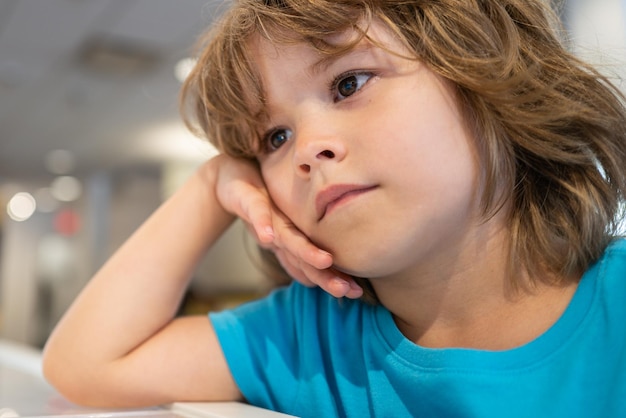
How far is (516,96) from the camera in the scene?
56 centimetres

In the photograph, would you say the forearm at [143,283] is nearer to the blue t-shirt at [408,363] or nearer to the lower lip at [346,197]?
the blue t-shirt at [408,363]

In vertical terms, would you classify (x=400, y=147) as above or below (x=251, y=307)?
above

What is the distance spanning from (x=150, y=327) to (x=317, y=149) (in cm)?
32

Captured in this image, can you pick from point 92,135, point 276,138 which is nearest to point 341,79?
point 276,138

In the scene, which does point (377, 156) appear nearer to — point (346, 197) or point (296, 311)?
point (346, 197)

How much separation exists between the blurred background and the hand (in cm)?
10

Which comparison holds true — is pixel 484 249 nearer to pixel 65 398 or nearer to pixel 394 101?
pixel 394 101

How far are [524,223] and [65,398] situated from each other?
0.54m

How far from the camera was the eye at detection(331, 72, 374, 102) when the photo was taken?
0.54 meters

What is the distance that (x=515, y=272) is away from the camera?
1.85 ft

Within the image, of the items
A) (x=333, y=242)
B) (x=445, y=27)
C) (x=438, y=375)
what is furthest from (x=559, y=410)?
(x=445, y=27)

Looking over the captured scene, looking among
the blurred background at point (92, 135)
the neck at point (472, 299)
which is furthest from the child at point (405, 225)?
the blurred background at point (92, 135)

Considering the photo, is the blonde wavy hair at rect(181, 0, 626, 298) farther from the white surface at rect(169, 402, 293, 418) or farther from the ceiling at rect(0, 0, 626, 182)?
the ceiling at rect(0, 0, 626, 182)

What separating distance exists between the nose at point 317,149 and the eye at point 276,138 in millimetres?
75
